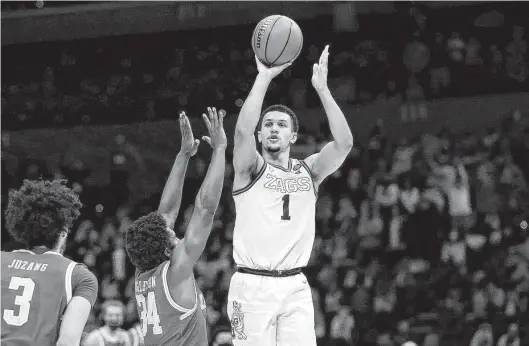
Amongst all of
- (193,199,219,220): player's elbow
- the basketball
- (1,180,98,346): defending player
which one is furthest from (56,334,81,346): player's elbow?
the basketball

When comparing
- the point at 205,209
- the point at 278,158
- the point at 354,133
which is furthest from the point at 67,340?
the point at 354,133

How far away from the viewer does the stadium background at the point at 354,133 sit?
11.8 m

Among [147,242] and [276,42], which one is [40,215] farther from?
[276,42]

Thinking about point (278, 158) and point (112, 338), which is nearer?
point (278, 158)

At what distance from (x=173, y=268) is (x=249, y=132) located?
3.60ft

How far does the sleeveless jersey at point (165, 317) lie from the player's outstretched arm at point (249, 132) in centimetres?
99

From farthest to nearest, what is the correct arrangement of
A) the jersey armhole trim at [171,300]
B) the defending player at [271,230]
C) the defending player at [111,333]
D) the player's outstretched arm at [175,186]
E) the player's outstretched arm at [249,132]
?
the defending player at [111,333] → the player's outstretched arm at [175,186] → the defending player at [271,230] → the player's outstretched arm at [249,132] → the jersey armhole trim at [171,300]

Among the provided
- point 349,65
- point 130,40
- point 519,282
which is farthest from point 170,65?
point 519,282

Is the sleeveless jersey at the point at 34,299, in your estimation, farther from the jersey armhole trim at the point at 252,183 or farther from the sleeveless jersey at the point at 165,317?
the jersey armhole trim at the point at 252,183

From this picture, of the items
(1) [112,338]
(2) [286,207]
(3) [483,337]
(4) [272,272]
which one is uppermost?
(2) [286,207]

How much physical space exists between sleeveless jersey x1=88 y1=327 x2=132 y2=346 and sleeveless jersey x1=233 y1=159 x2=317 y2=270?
3.99 meters

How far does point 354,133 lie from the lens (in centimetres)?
1396

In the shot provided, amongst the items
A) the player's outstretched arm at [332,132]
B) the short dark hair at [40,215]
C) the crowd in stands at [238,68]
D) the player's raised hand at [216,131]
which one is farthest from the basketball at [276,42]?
the crowd in stands at [238,68]

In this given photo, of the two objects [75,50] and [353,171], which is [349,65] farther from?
[75,50]
